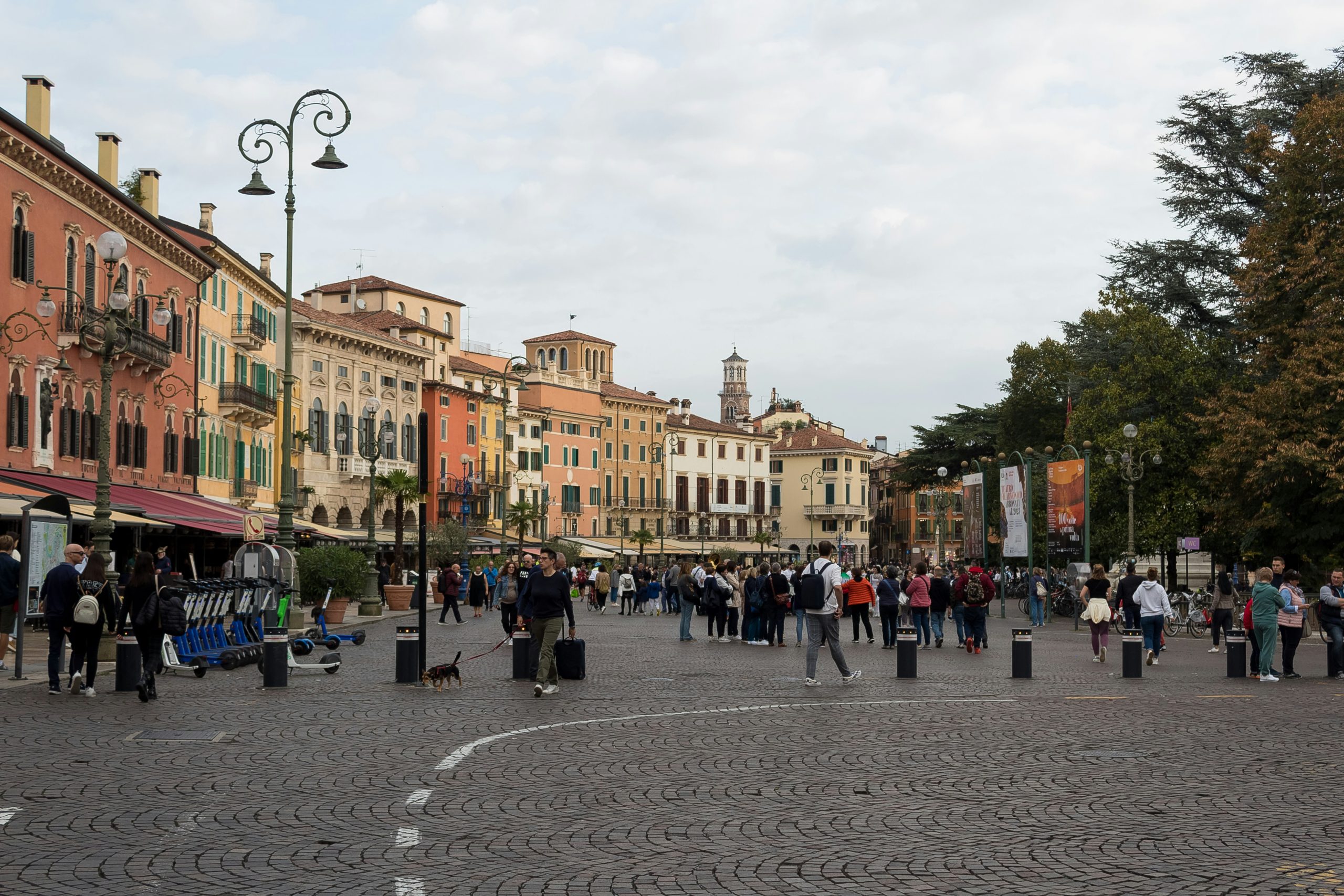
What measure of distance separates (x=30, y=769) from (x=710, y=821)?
5021 millimetres

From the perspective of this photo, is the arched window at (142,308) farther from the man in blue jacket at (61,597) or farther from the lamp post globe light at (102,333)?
the man in blue jacket at (61,597)

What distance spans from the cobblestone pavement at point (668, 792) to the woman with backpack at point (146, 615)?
0.38m

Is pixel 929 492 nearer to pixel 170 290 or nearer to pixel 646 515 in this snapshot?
pixel 646 515

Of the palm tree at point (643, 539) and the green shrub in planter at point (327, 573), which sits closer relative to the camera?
the green shrub in planter at point (327, 573)

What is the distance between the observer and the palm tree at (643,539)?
389 feet

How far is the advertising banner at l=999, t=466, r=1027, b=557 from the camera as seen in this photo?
1681 inches

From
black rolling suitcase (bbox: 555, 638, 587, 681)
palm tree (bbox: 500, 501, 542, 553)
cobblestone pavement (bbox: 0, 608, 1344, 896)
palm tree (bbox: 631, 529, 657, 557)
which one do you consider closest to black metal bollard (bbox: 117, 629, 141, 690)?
cobblestone pavement (bbox: 0, 608, 1344, 896)

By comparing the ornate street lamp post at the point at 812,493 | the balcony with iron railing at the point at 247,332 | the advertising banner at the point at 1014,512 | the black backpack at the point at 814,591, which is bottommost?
the black backpack at the point at 814,591

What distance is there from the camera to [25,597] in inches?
Result: 716

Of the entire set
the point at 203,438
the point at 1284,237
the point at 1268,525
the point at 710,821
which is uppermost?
the point at 1284,237

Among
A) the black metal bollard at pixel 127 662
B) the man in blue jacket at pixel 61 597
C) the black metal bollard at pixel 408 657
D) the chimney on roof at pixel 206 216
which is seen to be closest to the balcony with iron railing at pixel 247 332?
the chimney on roof at pixel 206 216

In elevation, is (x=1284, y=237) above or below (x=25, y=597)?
above

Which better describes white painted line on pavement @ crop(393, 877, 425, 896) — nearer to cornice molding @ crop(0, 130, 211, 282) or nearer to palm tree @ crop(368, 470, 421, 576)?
cornice molding @ crop(0, 130, 211, 282)

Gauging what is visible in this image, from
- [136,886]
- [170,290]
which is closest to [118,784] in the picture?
[136,886]
